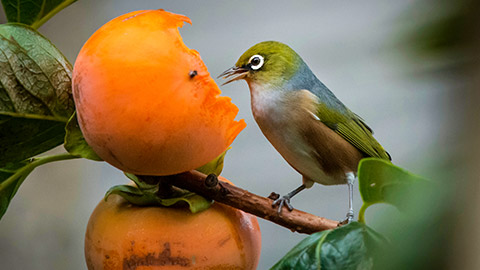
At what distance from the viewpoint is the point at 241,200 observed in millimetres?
516

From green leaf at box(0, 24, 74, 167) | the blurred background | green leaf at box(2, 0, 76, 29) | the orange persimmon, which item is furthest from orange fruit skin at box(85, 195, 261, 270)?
the blurred background

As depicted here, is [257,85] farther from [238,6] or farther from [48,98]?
[238,6]

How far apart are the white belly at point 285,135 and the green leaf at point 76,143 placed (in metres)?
0.27

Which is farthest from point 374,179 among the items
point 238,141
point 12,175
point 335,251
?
point 238,141

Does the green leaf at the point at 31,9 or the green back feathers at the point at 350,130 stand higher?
the green leaf at the point at 31,9

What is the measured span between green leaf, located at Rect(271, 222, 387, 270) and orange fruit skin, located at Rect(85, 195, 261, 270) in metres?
0.09

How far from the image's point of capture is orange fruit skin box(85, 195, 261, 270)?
0.49 meters

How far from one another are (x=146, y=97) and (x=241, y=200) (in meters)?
0.16

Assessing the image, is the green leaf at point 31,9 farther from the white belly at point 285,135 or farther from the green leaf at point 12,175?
the white belly at point 285,135

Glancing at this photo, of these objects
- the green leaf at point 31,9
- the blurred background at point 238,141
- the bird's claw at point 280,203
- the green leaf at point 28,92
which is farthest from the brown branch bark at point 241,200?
the blurred background at point 238,141

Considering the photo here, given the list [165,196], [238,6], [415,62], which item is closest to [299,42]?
[238,6]

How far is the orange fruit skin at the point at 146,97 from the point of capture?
0.42 meters

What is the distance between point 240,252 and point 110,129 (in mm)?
182

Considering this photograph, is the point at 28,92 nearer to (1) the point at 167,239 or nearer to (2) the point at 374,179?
(1) the point at 167,239
